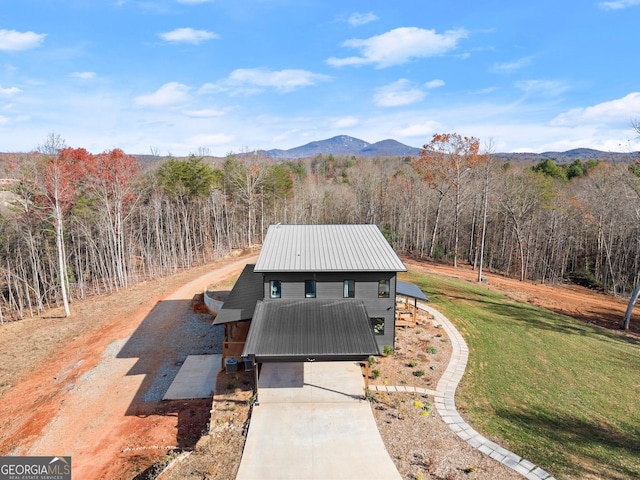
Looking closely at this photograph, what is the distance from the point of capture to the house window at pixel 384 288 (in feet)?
51.9

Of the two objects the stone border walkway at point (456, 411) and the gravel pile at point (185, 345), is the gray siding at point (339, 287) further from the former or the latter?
the gravel pile at point (185, 345)

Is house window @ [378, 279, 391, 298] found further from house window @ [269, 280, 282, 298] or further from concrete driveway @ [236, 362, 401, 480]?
house window @ [269, 280, 282, 298]

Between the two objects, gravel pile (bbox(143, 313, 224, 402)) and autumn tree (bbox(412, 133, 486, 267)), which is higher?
autumn tree (bbox(412, 133, 486, 267))

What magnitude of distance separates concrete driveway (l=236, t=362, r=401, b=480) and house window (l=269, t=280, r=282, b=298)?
10.6ft

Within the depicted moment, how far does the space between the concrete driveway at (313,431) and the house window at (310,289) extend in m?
3.33

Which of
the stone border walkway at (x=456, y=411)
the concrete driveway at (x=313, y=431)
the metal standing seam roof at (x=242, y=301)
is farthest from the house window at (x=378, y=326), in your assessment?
the metal standing seam roof at (x=242, y=301)

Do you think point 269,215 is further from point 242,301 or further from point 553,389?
point 553,389

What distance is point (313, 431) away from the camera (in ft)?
36.0

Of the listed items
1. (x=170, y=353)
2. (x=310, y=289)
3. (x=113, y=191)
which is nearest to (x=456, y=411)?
(x=310, y=289)

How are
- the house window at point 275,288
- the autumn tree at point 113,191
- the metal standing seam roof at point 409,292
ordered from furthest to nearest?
the autumn tree at point 113,191
the metal standing seam roof at point 409,292
the house window at point 275,288

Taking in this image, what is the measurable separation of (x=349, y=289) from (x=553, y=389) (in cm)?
937

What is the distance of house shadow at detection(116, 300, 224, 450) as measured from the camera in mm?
13228

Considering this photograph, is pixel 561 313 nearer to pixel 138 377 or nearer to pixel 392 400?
pixel 392 400

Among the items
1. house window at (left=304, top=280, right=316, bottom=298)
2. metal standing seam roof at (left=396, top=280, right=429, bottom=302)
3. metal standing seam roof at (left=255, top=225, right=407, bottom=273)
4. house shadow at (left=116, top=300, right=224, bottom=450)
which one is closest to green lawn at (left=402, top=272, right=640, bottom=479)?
metal standing seam roof at (left=396, top=280, right=429, bottom=302)
